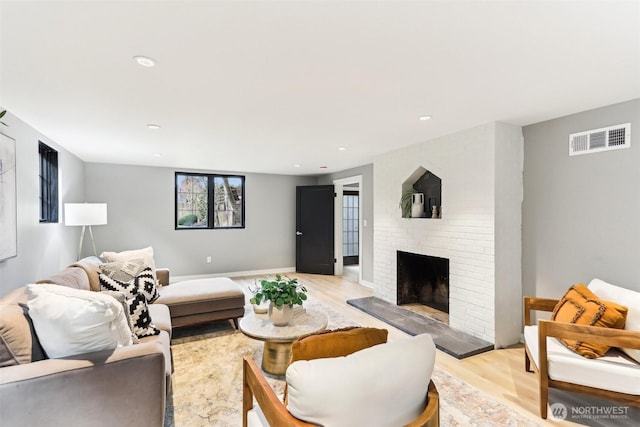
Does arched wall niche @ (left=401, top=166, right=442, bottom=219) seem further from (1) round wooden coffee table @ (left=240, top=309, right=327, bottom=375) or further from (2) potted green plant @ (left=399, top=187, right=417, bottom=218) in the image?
(1) round wooden coffee table @ (left=240, top=309, right=327, bottom=375)

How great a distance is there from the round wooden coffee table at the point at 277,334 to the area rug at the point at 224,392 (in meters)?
0.11

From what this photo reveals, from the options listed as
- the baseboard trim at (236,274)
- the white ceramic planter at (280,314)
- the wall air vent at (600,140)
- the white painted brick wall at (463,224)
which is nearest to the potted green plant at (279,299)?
the white ceramic planter at (280,314)

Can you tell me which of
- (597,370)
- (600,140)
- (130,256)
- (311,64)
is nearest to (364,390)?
(311,64)

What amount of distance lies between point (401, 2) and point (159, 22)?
1.11 m

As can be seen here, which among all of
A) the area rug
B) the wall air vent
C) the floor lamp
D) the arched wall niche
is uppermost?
the wall air vent

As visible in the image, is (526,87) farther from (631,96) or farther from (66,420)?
(66,420)

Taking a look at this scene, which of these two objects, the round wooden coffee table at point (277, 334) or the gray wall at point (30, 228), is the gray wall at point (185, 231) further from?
the round wooden coffee table at point (277, 334)

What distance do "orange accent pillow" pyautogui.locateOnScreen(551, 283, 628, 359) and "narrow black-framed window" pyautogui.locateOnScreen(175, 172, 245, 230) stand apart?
18.7 feet

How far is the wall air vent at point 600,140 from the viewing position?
261 cm

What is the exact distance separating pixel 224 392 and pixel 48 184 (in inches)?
137

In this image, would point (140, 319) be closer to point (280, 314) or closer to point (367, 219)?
point (280, 314)

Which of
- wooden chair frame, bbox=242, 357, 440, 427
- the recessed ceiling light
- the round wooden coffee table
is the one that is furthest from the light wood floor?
the recessed ceiling light

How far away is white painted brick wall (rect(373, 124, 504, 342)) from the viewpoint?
323cm

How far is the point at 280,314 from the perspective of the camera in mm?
2631
